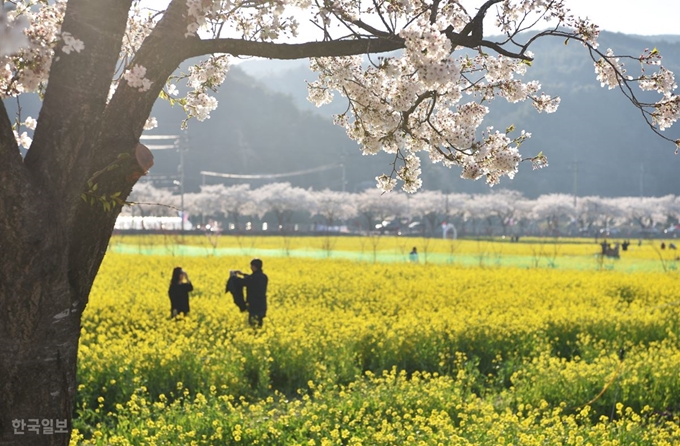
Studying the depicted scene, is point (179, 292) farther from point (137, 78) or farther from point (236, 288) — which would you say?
point (137, 78)

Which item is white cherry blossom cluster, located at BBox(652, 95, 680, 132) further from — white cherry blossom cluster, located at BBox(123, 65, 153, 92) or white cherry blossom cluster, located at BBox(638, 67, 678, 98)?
white cherry blossom cluster, located at BBox(123, 65, 153, 92)

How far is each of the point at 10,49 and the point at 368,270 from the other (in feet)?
83.3

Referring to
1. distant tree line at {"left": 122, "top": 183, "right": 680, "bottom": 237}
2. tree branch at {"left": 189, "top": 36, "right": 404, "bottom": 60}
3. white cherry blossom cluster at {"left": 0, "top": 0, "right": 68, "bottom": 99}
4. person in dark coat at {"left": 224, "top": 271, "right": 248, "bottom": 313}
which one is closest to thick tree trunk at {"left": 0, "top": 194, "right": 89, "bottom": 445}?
white cherry blossom cluster at {"left": 0, "top": 0, "right": 68, "bottom": 99}

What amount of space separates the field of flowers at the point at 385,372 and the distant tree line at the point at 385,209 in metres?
86.3

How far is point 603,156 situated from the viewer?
18775cm

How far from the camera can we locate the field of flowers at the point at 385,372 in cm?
748

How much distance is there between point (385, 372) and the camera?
959 centimetres

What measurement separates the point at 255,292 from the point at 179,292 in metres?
1.83

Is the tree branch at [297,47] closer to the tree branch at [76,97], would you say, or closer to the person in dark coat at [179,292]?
the tree branch at [76,97]

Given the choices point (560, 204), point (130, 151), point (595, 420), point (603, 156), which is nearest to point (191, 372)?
point (595, 420)

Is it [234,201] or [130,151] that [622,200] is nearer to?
[234,201]

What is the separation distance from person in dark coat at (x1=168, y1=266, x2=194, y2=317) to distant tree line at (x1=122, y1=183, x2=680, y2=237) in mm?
88014

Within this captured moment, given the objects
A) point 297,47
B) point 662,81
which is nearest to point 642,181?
point 662,81

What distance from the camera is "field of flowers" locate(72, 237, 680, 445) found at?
295 inches
